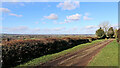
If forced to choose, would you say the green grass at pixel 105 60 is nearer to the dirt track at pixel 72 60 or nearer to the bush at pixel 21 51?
the dirt track at pixel 72 60

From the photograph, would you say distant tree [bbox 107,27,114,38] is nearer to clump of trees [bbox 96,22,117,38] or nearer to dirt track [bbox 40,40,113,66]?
clump of trees [bbox 96,22,117,38]

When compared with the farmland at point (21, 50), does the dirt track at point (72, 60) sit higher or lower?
lower

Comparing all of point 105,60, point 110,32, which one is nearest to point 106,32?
point 110,32

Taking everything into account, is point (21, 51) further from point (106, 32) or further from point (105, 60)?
point (106, 32)

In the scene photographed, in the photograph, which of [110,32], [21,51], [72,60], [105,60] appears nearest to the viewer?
[105,60]

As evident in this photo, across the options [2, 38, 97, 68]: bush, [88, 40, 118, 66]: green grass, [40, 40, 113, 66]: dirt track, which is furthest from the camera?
[2, 38, 97, 68]: bush

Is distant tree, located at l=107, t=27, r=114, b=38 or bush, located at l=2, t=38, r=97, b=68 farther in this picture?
distant tree, located at l=107, t=27, r=114, b=38

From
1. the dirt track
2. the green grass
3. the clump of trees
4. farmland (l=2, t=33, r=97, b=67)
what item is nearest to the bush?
farmland (l=2, t=33, r=97, b=67)

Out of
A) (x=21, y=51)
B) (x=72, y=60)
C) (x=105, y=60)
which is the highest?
(x=21, y=51)

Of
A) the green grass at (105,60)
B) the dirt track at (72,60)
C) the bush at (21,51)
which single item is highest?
the bush at (21,51)

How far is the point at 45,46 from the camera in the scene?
506 inches

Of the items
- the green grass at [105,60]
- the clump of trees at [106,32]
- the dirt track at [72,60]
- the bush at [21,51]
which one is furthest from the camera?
the clump of trees at [106,32]

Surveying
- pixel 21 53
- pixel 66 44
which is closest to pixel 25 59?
pixel 21 53

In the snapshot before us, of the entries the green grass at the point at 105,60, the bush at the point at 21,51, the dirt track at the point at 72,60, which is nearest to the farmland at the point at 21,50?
the bush at the point at 21,51
